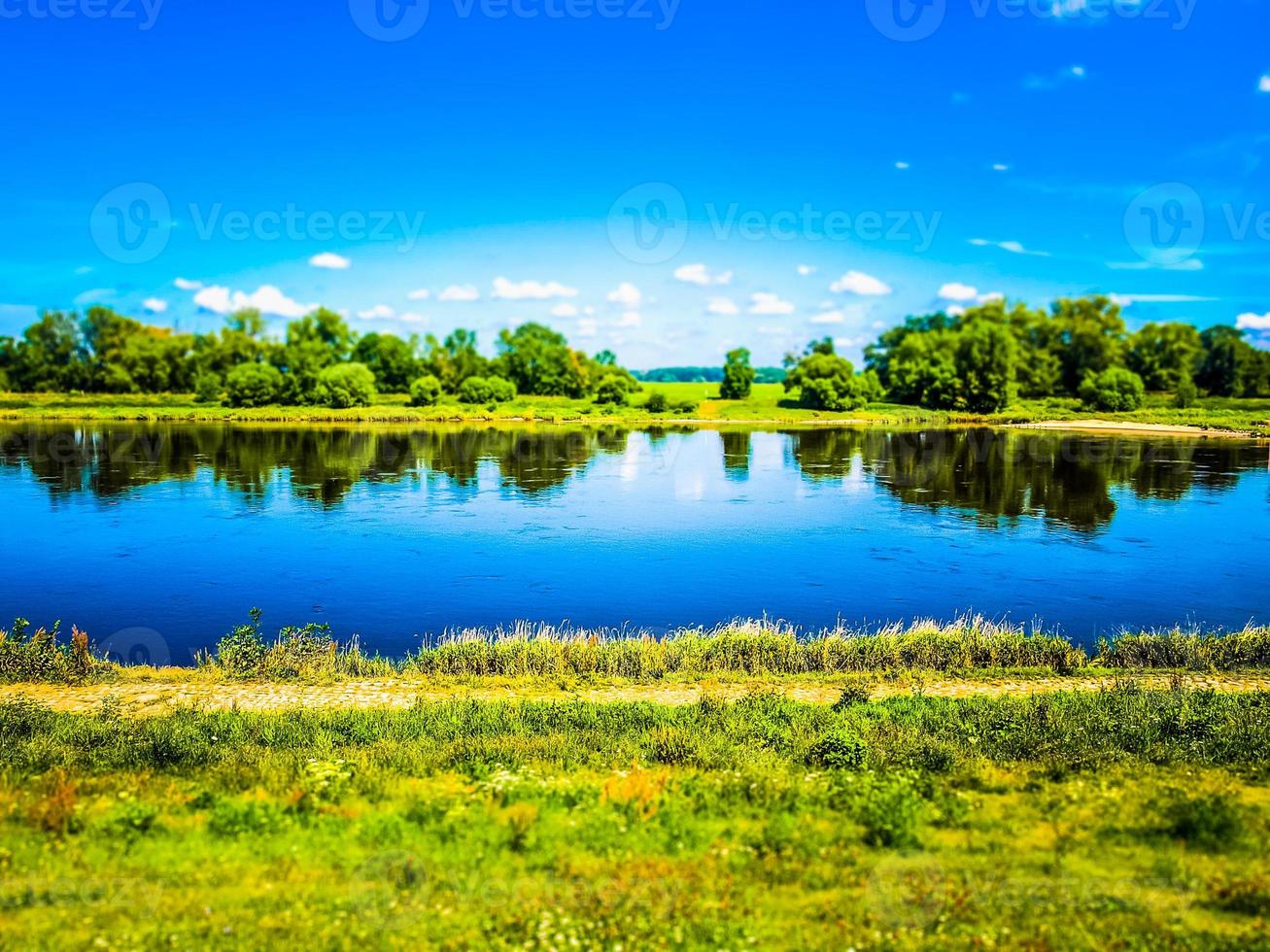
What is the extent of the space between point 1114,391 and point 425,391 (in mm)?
92931

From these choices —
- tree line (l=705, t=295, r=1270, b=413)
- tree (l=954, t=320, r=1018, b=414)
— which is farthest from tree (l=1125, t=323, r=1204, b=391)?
tree (l=954, t=320, r=1018, b=414)

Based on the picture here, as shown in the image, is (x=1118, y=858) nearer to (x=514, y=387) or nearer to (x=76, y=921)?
(x=76, y=921)

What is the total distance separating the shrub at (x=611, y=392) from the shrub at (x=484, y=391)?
51.2 ft

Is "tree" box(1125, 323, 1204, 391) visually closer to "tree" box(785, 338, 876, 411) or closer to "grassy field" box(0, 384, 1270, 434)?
"grassy field" box(0, 384, 1270, 434)

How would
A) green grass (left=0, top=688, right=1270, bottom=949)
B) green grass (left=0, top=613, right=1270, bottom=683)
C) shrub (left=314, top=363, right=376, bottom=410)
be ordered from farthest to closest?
shrub (left=314, top=363, right=376, bottom=410)
green grass (left=0, top=613, right=1270, bottom=683)
green grass (left=0, top=688, right=1270, bottom=949)

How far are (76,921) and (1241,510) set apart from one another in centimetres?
5332

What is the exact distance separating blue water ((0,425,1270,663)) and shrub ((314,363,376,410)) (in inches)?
1875

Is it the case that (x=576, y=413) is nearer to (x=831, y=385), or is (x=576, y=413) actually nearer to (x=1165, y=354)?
(x=831, y=385)

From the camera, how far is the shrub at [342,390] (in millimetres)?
117875

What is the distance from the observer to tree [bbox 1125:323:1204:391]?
13188 centimetres

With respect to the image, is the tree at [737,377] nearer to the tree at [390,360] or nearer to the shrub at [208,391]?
the tree at [390,360]

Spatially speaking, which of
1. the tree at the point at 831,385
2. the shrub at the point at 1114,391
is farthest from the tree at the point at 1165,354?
the tree at the point at 831,385

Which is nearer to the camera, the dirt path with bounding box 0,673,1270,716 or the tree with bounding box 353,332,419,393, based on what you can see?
the dirt path with bounding box 0,673,1270,716

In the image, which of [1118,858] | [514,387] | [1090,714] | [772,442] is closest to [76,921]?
[1118,858]
